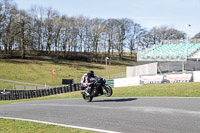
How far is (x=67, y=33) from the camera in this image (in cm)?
7212


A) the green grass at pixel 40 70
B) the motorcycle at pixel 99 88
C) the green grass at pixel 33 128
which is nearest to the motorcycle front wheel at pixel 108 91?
the motorcycle at pixel 99 88

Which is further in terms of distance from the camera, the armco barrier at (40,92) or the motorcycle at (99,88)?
the armco barrier at (40,92)

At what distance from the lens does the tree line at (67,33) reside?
201ft

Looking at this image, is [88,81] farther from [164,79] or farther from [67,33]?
[67,33]

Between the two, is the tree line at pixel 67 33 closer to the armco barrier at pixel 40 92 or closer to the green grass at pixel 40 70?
the green grass at pixel 40 70

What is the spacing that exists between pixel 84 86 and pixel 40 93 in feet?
62.3

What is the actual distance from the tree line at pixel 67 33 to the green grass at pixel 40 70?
4.70m

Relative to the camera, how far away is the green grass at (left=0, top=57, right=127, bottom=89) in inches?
2007

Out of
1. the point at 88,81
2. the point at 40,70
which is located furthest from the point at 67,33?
the point at 88,81

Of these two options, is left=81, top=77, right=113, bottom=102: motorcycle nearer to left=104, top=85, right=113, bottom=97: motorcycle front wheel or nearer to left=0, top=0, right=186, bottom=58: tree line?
left=104, top=85, right=113, bottom=97: motorcycle front wheel

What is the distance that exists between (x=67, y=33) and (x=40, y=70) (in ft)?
60.6

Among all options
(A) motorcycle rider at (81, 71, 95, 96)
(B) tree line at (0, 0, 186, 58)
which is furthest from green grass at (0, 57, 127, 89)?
(A) motorcycle rider at (81, 71, 95, 96)

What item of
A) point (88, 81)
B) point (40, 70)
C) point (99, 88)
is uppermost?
point (88, 81)

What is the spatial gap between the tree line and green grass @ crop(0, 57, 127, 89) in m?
4.70
